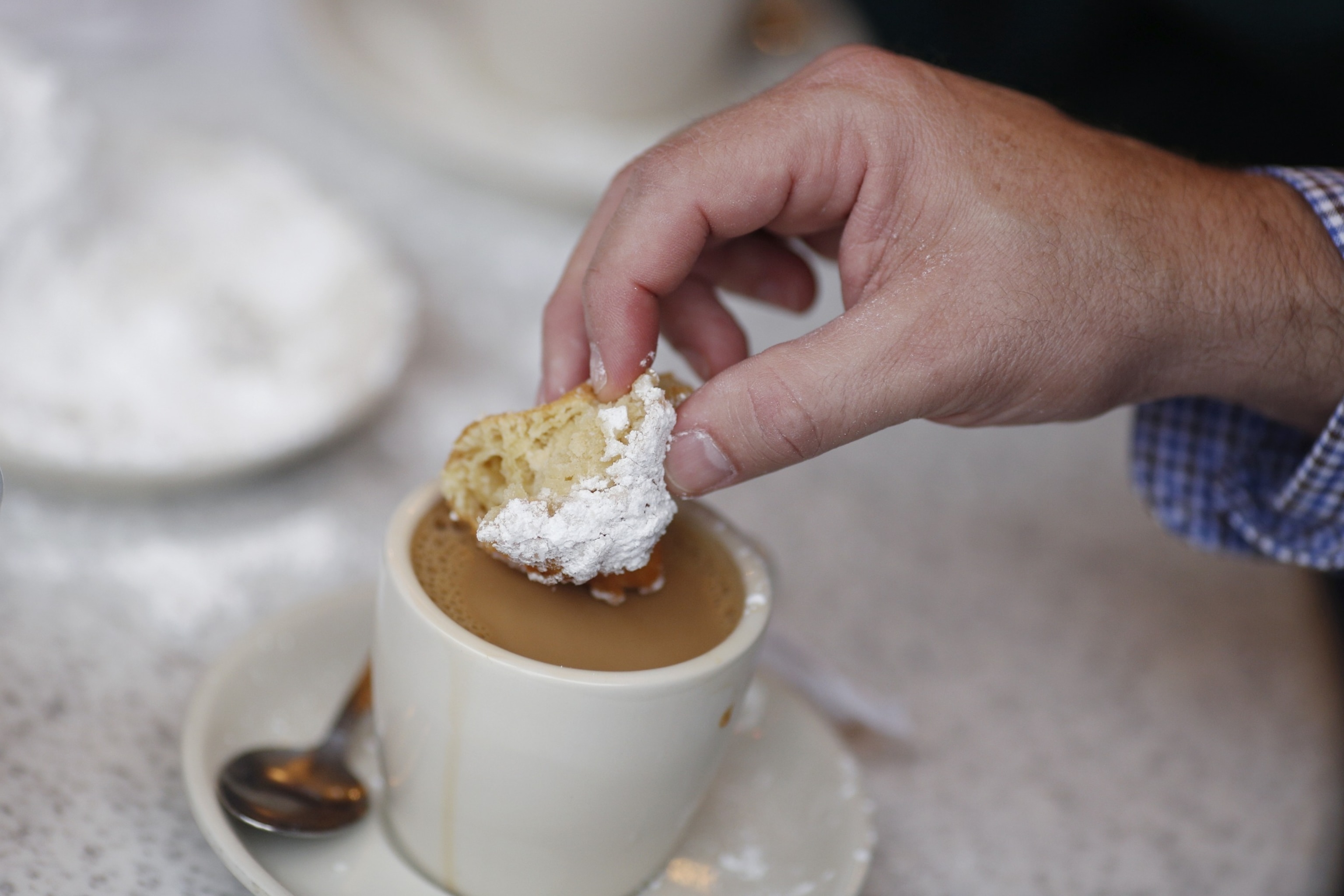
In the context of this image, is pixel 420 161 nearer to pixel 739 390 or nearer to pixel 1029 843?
pixel 739 390

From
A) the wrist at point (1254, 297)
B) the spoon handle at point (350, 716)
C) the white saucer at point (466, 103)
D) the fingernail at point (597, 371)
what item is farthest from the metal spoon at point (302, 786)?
the white saucer at point (466, 103)

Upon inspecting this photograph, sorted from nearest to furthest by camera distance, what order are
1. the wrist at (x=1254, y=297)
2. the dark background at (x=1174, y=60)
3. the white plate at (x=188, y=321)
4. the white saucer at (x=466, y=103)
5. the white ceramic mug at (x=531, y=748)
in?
the white ceramic mug at (x=531, y=748) < the wrist at (x=1254, y=297) < the white plate at (x=188, y=321) < the white saucer at (x=466, y=103) < the dark background at (x=1174, y=60)

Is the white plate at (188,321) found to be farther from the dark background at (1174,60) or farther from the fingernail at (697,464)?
the dark background at (1174,60)

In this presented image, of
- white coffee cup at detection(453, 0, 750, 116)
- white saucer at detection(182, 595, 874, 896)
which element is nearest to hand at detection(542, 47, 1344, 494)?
white saucer at detection(182, 595, 874, 896)

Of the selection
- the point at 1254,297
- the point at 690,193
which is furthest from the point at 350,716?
the point at 1254,297

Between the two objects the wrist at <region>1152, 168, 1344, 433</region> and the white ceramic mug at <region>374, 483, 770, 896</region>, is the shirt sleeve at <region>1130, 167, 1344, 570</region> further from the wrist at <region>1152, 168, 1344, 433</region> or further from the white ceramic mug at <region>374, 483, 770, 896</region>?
the white ceramic mug at <region>374, 483, 770, 896</region>

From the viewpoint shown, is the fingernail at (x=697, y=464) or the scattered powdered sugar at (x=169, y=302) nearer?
the fingernail at (x=697, y=464)
